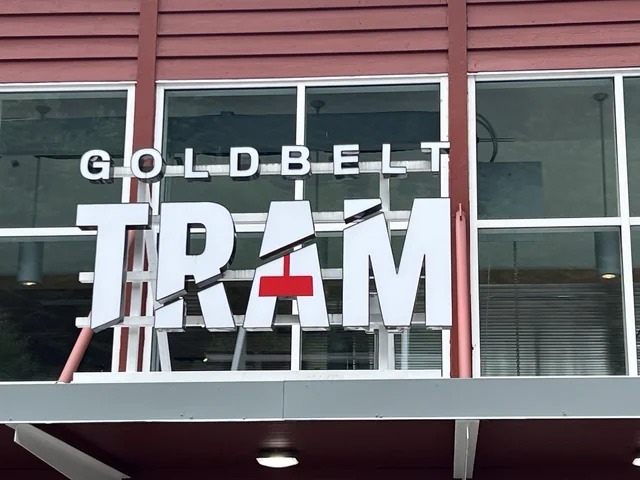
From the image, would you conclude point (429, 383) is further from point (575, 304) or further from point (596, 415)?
point (575, 304)

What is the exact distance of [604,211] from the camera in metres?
8.88

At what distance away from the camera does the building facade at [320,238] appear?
716 centimetres

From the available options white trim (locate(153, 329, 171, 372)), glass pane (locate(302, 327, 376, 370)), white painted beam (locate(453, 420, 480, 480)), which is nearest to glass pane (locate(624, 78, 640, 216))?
glass pane (locate(302, 327, 376, 370))

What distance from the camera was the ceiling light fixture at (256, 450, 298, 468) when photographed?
314 inches

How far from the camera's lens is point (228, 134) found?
30.9ft

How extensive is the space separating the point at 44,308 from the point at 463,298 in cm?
322

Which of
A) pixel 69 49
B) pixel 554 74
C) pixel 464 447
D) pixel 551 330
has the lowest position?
pixel 464 447

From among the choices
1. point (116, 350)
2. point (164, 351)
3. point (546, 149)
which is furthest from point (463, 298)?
point (116, 350)

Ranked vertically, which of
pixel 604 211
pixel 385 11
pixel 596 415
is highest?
pixel 385 11

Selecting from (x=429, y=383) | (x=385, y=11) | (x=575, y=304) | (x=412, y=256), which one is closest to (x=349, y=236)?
(x=412, y=256)

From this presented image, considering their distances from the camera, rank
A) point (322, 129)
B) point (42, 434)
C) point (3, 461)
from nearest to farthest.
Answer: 1. point (42, 434)
2. point (3, 461)
3. point (322, 129)

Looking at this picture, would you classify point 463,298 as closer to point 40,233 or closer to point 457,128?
point 457,128

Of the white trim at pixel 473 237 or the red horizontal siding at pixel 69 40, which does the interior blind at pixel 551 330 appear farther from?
the red horizontal siding at pixel 69 40

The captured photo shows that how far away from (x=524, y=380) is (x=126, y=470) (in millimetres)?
3489
